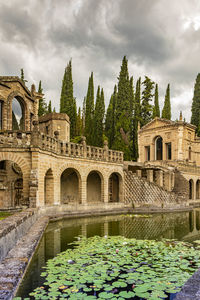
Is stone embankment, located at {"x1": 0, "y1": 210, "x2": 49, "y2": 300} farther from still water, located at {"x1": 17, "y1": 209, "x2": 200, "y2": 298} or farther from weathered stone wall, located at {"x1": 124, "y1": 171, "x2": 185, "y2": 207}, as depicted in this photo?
weathered stone wall, located at {"x1": 124, "y1": 171, "x2": 185, "y2": 207}

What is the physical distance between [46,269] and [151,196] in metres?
16.1

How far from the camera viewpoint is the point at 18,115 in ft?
67.2

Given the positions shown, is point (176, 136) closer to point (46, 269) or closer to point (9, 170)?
point (9, 170)

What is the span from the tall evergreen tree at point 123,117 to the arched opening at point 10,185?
21607 millimetres

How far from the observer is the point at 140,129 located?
39.3m

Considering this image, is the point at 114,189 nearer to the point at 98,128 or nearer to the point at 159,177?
the point at 159,177

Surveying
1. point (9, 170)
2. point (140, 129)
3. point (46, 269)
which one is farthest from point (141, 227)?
point (140, 129)

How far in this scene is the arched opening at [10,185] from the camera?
16.6 m

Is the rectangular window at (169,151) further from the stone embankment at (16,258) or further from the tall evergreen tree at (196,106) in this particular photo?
the stone embankment at (16,258)

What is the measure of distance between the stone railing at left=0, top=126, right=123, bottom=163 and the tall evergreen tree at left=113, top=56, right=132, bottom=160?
16.0 meters

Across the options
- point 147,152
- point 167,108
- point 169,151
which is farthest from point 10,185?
point 167,108

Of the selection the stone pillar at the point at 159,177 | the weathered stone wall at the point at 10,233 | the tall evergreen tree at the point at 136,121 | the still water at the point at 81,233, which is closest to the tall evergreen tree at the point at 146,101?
the tall evergreen tree at the point at 136,121

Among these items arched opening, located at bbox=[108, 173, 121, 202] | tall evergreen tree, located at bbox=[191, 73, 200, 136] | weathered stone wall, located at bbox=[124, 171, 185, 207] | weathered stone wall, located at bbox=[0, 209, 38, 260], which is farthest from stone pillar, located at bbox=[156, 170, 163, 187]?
tall evergreen tree, located at bbox=[191, 73, 200, 136]

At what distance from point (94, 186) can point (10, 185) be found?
7.35m
